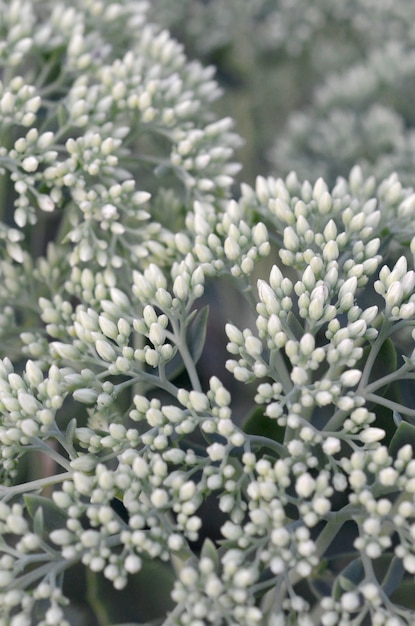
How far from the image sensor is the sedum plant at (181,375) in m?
0.70

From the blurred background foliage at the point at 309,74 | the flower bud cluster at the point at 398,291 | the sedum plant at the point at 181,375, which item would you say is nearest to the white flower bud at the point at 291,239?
the sedum plant at the point at 181,375

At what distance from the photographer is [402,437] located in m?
0.77

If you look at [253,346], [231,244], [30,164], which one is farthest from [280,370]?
[30,164]

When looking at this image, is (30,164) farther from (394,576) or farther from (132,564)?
(394,576)

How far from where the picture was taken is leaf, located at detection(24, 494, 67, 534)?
75 cm

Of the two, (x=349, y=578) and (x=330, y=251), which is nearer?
(x=349, y=578)

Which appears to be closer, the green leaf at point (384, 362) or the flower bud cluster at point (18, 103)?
the green leaf at point (384, 362)

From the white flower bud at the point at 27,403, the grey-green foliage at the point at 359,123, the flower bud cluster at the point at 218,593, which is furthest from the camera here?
the grey-green foliage at the point at 359,123

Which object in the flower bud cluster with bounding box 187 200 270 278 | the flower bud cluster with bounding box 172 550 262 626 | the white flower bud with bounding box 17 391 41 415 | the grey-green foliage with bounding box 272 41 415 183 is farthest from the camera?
the grey-green foliage with bounding box 272 41 415 183

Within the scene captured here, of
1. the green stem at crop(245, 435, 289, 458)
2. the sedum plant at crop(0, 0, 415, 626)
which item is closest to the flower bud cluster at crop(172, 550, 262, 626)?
the sedum plant at crop(0, 0, 415, 626)

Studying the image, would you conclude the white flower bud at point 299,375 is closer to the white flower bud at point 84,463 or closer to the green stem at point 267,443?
the green stem at point 267,443

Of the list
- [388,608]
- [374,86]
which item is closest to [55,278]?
[388,608]

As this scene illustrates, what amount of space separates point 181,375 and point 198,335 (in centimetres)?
6

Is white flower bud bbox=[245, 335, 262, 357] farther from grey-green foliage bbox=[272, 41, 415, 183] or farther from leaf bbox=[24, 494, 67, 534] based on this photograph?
grey-green foliage bbox=[272, 41, 415, 183]
